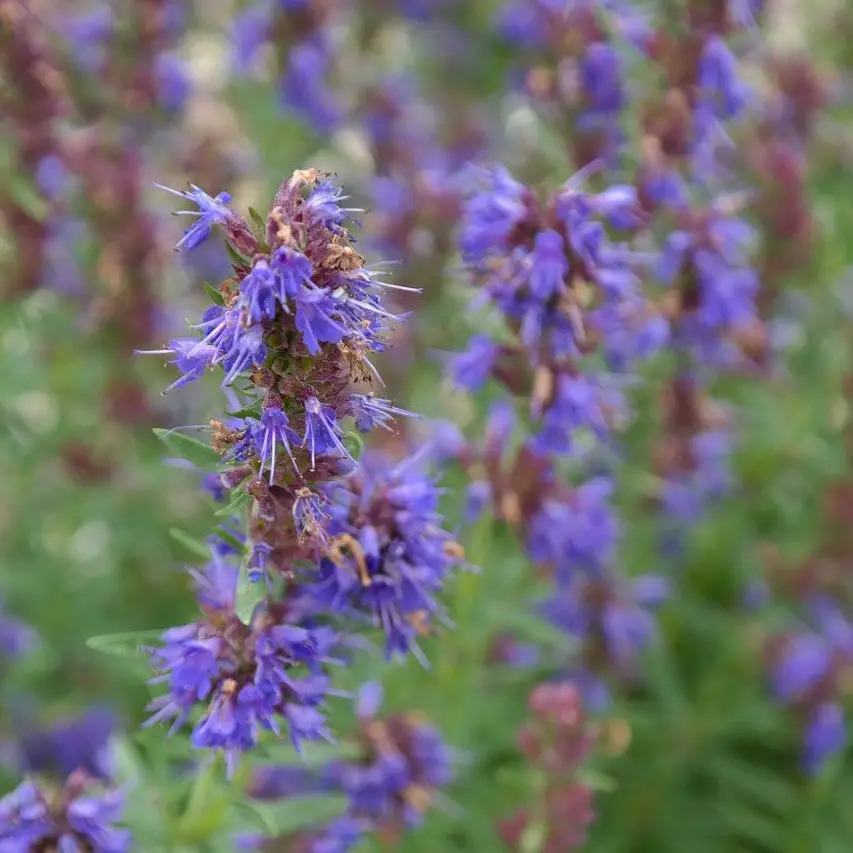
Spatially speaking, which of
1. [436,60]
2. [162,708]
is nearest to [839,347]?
[436,60]

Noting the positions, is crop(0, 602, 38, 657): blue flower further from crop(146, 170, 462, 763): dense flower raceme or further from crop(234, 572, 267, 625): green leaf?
crop(234, 572, 267, 625): green leaf

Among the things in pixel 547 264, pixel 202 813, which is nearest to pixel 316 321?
pixel 547 264

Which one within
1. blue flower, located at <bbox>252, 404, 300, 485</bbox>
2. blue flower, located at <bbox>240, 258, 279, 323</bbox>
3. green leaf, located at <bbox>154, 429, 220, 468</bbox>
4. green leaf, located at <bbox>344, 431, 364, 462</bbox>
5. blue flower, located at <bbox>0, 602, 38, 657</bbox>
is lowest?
blue flower, located at <bbox>0, 602, 38, 657</bbox>

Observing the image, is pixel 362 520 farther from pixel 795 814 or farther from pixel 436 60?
pixel 436 60

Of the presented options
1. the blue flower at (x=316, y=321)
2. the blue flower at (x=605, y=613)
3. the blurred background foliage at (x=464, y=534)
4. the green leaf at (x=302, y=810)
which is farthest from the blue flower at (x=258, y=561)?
the blue flower at (x=605, y=613)

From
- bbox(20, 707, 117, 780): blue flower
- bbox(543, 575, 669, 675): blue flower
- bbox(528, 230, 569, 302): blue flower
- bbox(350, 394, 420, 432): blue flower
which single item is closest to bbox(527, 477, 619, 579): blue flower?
bbox(543, 575, 669, 675): blue flower

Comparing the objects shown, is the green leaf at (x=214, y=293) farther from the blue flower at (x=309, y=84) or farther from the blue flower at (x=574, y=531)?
the blue flower at (x=309, y=84)
